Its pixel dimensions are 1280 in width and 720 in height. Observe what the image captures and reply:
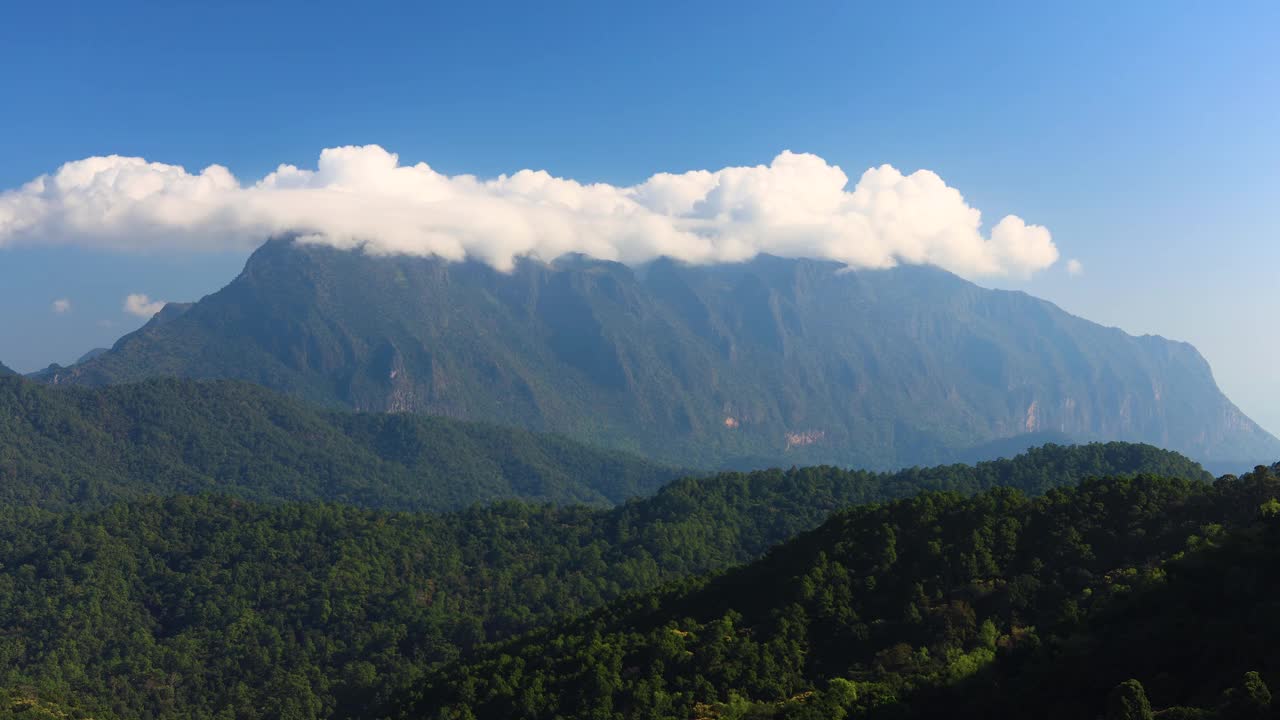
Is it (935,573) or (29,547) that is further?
(29,547)

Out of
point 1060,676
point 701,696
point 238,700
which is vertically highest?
point 1060,676

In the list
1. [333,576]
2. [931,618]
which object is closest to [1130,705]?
[931,618]

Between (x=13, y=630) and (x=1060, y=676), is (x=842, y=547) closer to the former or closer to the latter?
(x=1060, y=676)

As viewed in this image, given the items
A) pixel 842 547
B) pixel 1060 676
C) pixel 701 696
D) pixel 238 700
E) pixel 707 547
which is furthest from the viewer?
pixel 707 547

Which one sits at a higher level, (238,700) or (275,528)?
(275,528)

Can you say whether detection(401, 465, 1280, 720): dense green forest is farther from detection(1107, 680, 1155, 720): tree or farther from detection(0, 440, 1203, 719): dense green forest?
detection(0, 440, 1203, 719): dense green forest

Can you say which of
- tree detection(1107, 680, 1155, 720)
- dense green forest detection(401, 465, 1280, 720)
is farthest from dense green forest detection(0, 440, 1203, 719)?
tree detection(1107, 680, 1155, 720)

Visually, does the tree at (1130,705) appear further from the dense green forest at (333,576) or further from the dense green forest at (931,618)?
the dense green forest at (333,576)

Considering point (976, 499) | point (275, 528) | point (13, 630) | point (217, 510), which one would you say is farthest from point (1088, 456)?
point (13, 630)
